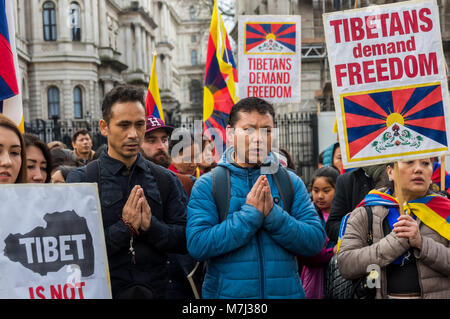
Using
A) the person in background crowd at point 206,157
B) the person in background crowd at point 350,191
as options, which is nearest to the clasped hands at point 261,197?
the person in background crowd at point 350,191

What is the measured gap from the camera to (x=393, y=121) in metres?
3.68

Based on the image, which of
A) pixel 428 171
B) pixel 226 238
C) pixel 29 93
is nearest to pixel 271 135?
pixel 226 238

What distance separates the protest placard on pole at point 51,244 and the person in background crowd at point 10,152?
0.36 meters

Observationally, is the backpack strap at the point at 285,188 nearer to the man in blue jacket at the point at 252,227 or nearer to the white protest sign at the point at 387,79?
the man in blue jacket at the point at 252,227

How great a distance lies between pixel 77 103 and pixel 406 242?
1596 inches

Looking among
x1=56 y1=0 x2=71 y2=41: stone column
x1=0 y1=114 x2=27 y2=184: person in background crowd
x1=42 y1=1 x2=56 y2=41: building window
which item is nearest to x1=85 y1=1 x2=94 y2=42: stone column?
x1=56 y1=0 x2=71 y2=41: stone column

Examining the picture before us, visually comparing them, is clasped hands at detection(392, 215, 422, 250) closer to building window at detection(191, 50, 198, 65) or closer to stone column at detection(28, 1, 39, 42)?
stone column at detection(28, 1, 39, 42)

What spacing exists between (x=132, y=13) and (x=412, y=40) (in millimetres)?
51402

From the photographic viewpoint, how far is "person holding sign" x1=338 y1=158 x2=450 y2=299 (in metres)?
3.27

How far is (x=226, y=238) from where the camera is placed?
3.17 metres

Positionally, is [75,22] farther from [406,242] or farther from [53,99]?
[406,242]

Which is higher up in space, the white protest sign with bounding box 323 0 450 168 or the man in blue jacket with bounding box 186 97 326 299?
the white protest sign with bounding box 323 0 450 168

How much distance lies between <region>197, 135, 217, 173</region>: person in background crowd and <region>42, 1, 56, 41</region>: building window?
3568 cm
